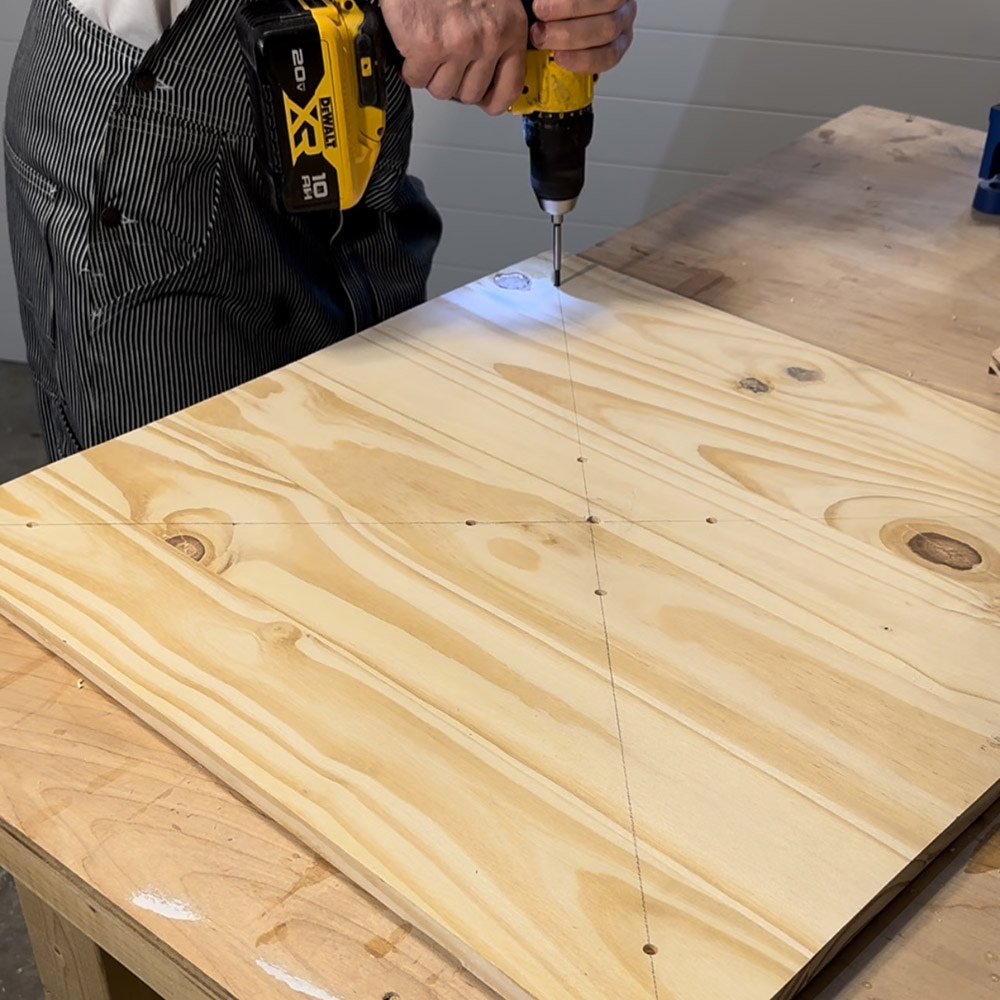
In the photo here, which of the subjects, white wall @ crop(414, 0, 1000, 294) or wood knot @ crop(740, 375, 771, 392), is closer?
wood knot @ crop(740, 375, 771, 392)

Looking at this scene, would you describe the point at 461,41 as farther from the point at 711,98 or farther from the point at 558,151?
the point at 711,98

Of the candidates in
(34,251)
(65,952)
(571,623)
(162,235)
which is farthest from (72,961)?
(34,251)

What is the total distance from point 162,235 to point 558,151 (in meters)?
0.42

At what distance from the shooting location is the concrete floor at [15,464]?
1.75 meters

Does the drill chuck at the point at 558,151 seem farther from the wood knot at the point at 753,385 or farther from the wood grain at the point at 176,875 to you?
the wood grain at the point at 176,875

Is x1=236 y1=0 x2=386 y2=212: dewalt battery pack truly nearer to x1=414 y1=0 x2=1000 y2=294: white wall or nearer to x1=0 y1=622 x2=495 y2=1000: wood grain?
x1=0 y1=622 x2=495 y2=1000: wood grain

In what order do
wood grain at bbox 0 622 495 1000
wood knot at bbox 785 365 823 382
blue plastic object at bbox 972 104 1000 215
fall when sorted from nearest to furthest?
1. wood grain at bbox 0 622 495 1000
2. wood knot at bbox 785 365 823 382
3. blue plastic object at bbox 972 104 1000 215

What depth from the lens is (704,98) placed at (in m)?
2.41

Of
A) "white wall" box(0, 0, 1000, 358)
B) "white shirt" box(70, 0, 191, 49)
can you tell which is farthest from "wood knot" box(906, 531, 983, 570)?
"white wall" box(0, 0, 1000, 358)

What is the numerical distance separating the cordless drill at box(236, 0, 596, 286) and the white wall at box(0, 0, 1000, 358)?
130 cm

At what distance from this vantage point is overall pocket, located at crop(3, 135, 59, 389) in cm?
130

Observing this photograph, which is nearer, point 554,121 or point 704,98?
point 554,121

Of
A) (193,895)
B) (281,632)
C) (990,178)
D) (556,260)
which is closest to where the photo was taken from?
(193,895)

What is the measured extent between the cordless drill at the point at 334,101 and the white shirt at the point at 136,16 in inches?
4.7
